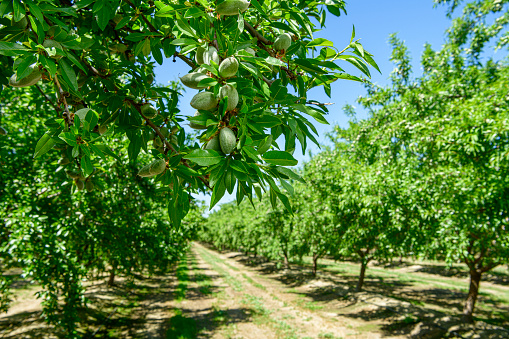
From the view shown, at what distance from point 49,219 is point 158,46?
14.7 feet

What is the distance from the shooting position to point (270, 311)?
12.4 m

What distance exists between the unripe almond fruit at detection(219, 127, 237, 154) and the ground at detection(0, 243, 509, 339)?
979 cm

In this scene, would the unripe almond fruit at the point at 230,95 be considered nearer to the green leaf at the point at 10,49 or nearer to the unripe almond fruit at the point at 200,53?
the unripe almond fruit at the point at 200,53

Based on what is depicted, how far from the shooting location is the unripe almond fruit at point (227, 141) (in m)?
0.94

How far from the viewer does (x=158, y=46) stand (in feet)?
5.92

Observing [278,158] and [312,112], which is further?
[312,112]

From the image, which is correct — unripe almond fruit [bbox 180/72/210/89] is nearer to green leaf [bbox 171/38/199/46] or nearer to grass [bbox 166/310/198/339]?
green leaf [bbox 171/38/199/46]

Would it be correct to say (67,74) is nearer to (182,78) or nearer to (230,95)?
(182,78)

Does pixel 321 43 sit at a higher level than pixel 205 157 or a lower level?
higher

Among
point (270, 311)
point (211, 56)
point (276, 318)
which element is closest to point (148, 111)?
point (211, 56)

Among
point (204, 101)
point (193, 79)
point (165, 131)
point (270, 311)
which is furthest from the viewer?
point (270, 311)

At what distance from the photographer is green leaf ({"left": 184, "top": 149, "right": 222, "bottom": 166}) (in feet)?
2.94

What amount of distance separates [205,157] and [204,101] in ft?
0.79

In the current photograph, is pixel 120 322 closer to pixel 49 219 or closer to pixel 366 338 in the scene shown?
pixel 49 219
